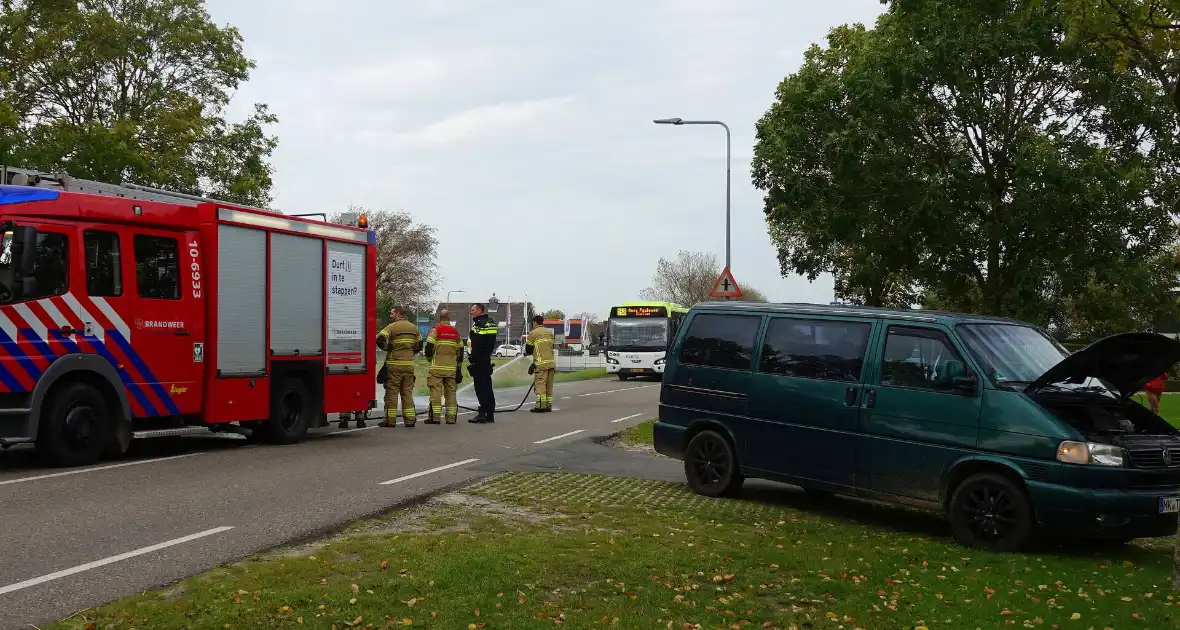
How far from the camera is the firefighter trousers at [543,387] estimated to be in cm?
2091

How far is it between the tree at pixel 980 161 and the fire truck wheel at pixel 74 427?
11146 millimetres

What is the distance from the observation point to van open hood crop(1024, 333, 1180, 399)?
7898 mm

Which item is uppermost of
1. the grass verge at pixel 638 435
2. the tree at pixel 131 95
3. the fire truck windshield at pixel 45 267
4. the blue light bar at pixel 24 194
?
the tree at pixel 131 95

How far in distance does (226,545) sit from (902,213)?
41.5ft

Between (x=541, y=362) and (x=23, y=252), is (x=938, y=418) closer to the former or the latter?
(x=23, y=252)

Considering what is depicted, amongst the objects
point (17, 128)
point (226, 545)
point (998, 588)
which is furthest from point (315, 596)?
point (17, 128)

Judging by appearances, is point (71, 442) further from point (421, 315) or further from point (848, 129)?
point (421, 315)

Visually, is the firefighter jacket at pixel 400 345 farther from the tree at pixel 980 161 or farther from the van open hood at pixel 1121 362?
the van open hood at pixel 1121 362

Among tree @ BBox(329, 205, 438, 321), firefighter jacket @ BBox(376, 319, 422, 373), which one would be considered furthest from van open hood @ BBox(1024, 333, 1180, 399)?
tree @ BBox(329, 205, 438, 321)

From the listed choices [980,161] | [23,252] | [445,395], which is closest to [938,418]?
[23,252]

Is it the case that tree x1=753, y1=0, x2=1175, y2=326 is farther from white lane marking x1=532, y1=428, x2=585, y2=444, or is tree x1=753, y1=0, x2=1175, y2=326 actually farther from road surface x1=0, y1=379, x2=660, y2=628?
road surface x1=0, y1=379, x2=660, y2=628

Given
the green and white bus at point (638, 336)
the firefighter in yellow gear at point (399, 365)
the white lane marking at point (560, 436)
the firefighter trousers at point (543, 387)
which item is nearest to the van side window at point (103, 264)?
the firefighter in yellow gear at point (399, 365)

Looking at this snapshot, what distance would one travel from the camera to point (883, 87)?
16.8 metres

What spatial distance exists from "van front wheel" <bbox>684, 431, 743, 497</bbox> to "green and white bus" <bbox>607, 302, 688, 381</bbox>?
26472mm
